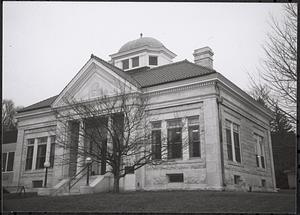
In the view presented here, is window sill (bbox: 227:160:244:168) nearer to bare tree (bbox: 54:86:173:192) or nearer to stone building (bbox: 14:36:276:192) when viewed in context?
stone building (bbox: 14:36:276:192)

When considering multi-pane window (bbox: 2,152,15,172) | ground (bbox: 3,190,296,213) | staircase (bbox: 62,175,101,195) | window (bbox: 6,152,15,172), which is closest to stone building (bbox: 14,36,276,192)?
staircase (bbox: 62,175,101,195)

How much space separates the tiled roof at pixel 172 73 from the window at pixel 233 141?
3.69 m

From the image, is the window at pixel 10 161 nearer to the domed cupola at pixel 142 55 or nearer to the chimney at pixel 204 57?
the domed cupola at pixel 142 55

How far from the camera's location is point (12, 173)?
86.0 feet

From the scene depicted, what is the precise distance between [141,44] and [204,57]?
7266 mm

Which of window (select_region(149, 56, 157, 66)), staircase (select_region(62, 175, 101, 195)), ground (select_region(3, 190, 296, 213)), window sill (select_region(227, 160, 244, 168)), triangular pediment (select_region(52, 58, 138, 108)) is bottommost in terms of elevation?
ground (select_region(3, 190, 296, 213))

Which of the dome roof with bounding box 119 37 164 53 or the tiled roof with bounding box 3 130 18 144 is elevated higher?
the dome roof with bounding box 119 37 164 53

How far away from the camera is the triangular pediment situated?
20786mm

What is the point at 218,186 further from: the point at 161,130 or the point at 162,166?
the point at 161,130

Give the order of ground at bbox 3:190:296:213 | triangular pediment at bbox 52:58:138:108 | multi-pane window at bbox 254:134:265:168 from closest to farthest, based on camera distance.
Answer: ground at bbox 3:190:296:213 < triangular pediment at bbox 52:58:138:108 < multi-pane window at bbox 254:134:265:168

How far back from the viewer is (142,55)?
1125 inches

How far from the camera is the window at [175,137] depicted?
1838 cm

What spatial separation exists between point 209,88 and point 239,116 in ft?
13.4

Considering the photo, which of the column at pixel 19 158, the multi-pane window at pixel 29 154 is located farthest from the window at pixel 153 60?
the column at pixel 19 158
